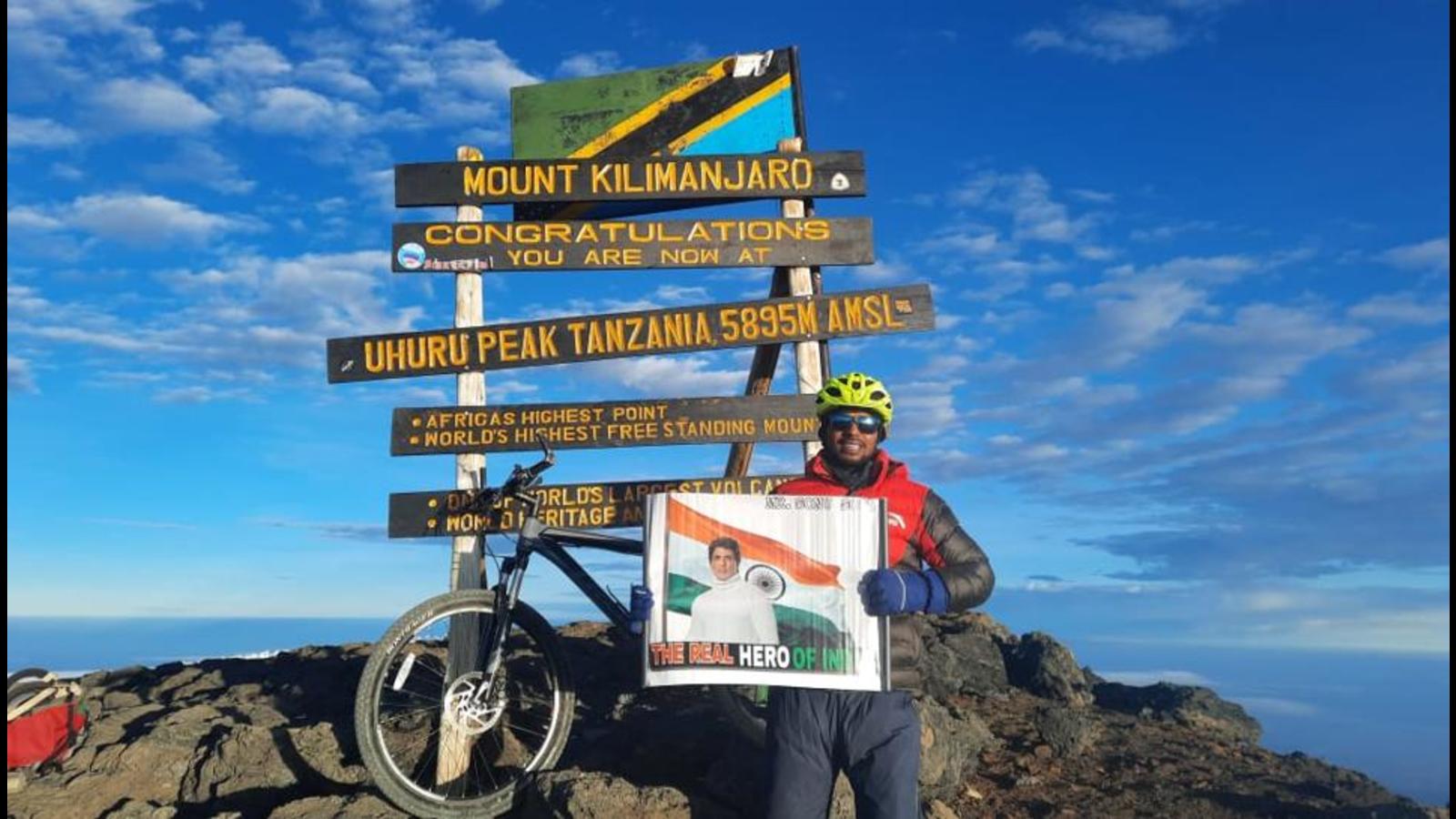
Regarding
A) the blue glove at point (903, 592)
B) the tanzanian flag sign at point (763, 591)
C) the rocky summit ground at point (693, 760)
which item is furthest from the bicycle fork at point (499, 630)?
the blue glove at point (903, 592)

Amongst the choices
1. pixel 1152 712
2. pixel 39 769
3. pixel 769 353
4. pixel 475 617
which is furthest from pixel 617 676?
pixel 1152 712

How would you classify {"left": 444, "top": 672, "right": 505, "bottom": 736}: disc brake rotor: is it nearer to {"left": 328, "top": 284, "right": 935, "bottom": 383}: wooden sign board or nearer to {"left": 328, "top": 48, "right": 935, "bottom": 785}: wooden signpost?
{"left": 328, "top": 48, "right": 935, "bottom": 785}: wooden signpost

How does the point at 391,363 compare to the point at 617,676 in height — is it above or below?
above

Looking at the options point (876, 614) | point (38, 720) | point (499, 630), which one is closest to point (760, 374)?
point (499, 630)

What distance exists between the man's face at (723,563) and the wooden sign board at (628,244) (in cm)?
396

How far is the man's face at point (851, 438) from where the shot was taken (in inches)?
227

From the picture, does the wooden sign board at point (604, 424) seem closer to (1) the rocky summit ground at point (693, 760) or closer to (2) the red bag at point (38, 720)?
(1) the rocky summit ground at point (693, 760)

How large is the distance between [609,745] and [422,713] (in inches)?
57.4

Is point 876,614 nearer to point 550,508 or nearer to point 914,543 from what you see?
point 914,543

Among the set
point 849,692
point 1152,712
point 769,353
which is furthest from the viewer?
point 1152,712

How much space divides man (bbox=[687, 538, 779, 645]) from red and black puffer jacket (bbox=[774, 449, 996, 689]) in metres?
0.47

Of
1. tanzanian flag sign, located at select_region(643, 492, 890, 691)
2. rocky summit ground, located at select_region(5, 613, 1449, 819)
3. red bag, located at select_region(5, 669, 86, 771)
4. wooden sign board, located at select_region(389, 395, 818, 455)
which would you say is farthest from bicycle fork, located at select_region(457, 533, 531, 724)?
red bag, located at select_region(5, 669, 86, 771)

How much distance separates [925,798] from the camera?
277 inches

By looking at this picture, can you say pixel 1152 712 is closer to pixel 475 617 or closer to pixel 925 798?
pixel 925 798
